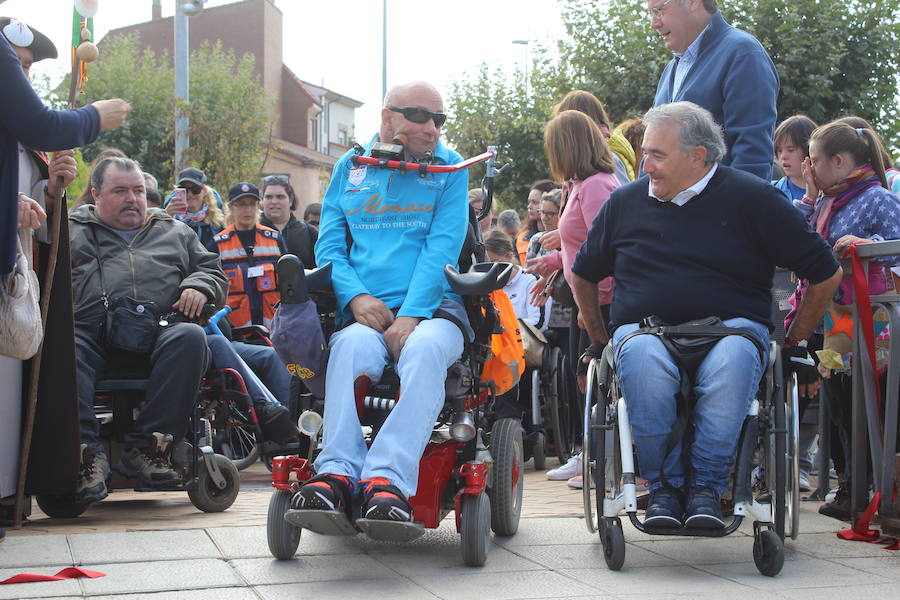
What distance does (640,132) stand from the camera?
6797mm

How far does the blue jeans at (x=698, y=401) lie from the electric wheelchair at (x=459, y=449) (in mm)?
576

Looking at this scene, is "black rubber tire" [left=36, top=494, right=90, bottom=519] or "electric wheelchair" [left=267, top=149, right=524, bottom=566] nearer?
"electric wheelchair" [left=267, top=149, right=524, bottom=566]

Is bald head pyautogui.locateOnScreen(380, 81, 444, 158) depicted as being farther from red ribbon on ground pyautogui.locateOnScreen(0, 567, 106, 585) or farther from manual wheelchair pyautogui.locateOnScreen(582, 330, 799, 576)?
red ribbon on ground pyautogui.locateOnScreen(0, 567, 106, 585)

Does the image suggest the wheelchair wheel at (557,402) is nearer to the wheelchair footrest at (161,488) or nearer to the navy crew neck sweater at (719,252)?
the wheelchair footrest at (161,488)

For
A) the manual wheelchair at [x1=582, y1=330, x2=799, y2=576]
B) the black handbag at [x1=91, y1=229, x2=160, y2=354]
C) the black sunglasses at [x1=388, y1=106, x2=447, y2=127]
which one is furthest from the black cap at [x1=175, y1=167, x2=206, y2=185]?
the manual wheelchair at [x1=582, y1=330, x2=799, y2=576]

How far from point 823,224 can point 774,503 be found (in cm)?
187

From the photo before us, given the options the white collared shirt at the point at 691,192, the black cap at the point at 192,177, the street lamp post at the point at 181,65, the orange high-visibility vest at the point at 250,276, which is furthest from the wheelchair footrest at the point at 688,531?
the street lamp post at the point at 181,65

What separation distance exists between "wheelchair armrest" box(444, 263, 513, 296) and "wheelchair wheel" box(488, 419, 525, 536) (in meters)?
0.59

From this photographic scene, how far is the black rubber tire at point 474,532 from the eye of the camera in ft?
12.7

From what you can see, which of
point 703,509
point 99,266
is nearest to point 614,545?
point 703,509

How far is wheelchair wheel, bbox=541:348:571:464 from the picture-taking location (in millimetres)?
8172

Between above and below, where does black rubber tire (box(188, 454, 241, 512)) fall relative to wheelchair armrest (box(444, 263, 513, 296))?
below

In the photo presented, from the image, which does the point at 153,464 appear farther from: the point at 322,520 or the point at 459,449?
the point at 322,520

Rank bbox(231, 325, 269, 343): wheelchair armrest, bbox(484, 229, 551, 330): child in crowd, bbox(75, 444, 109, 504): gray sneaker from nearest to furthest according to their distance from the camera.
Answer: bbox(75, 444, 109, 504): gray sneaker < bbox(231, 325, 269, 343): wheelchair armrest < bbox(484, 229, 551, 330): child in crowd
